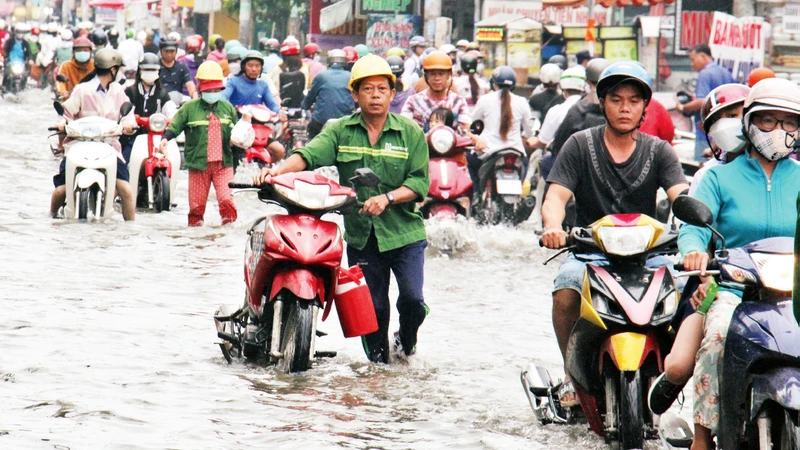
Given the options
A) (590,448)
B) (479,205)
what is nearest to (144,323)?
(590,448)

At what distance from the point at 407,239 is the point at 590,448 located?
77.3 inches

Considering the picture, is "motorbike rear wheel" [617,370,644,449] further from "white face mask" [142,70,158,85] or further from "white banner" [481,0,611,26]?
"white banner" [481,0,611,26]

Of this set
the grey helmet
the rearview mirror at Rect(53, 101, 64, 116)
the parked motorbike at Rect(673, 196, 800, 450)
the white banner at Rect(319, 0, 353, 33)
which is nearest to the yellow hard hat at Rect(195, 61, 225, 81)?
the grey helmet

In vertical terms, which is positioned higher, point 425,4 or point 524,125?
point 425,4

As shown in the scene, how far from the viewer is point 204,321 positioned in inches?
358

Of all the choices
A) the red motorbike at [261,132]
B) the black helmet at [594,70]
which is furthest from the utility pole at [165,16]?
the black helmet at [594,70]

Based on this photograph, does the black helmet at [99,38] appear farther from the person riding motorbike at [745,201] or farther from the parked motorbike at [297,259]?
the person riding motorbike at [745,201]

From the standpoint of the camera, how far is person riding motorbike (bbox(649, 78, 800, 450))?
16.1 feet

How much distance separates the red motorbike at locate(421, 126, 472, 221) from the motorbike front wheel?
377cm

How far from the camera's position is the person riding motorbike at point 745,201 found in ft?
16.1

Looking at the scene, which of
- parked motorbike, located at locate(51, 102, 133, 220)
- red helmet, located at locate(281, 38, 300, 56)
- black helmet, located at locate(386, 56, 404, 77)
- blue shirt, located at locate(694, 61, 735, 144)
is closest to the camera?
parked motorbike, located at locate(51, 102, 133, 220)

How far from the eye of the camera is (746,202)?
5.03 meters

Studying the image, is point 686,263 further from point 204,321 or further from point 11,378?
point 204,321

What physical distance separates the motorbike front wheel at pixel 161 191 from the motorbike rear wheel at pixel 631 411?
10359 millimetres
